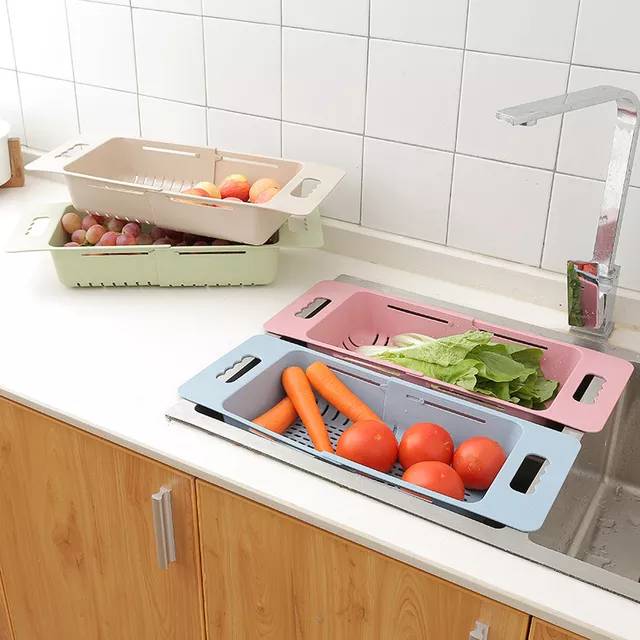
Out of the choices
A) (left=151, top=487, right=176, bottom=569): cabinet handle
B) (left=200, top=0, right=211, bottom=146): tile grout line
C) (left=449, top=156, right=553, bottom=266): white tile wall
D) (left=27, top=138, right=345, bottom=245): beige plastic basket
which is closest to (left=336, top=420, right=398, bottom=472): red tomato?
(left=151, top=487, right=176, bottom=569): cabinet handle

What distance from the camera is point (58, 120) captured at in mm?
1976

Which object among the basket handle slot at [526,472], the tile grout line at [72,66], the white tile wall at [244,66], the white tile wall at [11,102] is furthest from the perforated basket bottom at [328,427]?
the white tile wall at [11,102]

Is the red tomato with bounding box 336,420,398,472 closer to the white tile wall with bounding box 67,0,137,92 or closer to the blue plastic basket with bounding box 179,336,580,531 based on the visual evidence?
the blue plastic basket with bounding box 179,336,580,531

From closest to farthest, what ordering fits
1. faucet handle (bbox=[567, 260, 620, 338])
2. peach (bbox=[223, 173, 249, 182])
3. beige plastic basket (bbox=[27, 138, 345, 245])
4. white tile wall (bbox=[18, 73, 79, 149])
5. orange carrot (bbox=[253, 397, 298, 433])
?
orange carrot (bbox=[253, 397, 298, 433]), faucet handle (bbox=[567, 260, 620, 338]), beige plastic basket (bbox=[27, 138, 345, 245]), peach (bbox=[223, 173, 249, 182]), white tile wall (bbox=[18, 73, 79, 149])

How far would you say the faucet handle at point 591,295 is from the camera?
54.4 inches

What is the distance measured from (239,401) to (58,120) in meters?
1.01

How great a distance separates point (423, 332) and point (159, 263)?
18.4 inches

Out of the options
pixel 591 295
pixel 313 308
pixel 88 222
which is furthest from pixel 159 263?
pixel 591 295

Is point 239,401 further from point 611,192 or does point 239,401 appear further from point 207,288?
point 611,192

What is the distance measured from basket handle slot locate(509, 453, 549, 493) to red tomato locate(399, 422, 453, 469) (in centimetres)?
9

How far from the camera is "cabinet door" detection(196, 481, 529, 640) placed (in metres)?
1.03

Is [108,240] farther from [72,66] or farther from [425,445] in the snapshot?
[425,445]

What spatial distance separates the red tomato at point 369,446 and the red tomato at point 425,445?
0.02 metres

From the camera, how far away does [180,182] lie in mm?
1716
